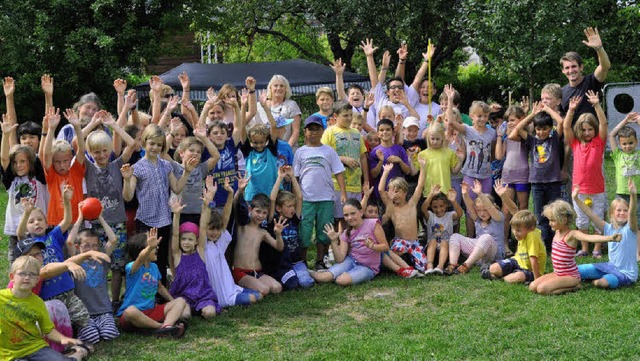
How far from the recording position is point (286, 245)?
303 inches

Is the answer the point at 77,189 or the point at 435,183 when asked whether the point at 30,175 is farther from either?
the point at 435,183

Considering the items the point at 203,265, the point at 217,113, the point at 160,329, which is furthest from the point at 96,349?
the point at 217,113

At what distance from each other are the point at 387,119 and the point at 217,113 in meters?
1.86

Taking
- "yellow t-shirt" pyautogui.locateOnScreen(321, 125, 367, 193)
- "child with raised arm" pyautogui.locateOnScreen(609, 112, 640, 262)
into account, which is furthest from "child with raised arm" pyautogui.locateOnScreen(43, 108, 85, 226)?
"child with raised arm" pyautogui.locateOnScreen(609, 112, 640, 262)

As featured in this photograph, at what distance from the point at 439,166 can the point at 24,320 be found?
4.58 m

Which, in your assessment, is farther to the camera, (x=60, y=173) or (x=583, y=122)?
A: (x=583, y=122)

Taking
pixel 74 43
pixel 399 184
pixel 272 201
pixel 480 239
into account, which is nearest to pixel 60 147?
pixel 272 201

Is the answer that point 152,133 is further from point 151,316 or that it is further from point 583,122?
point 583,122

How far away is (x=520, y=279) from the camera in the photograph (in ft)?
24.1

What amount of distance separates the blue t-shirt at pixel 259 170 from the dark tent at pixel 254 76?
9.47 m

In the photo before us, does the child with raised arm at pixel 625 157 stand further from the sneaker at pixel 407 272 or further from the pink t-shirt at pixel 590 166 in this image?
the sneaker at pixel 407 272

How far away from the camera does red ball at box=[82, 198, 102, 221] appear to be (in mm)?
6125

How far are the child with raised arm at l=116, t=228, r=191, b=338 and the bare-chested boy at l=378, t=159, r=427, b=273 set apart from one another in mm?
2553

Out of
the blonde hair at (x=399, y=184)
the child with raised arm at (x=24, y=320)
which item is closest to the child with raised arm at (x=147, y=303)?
the child with raised arm at (x=24, y=320)
